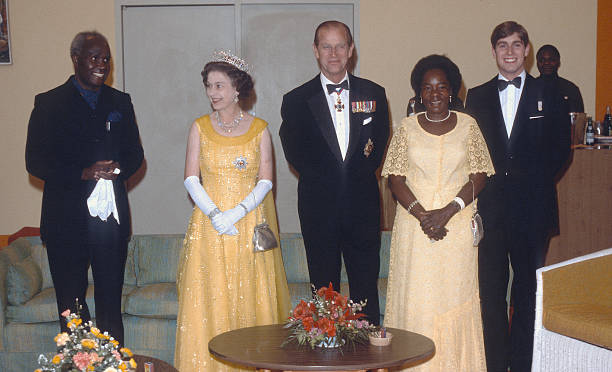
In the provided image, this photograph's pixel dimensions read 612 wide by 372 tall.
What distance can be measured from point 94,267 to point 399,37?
147 inches

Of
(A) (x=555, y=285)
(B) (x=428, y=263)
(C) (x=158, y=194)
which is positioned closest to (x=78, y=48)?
(B) (x=428, y=263)

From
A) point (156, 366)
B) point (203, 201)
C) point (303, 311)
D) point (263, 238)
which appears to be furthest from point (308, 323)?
point (203, 201)

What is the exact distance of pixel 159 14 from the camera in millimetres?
6582

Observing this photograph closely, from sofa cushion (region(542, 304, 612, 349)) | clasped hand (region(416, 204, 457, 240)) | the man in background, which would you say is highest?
the man in background

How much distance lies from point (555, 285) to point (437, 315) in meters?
0.58

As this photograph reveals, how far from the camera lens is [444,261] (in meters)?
3.75

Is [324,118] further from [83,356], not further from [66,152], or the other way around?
[83,356]

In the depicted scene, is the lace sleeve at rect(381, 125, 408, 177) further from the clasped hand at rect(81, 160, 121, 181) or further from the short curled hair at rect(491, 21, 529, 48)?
the clasped hand at rect(81, 160, 121, 181)

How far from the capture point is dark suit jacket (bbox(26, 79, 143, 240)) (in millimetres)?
3818

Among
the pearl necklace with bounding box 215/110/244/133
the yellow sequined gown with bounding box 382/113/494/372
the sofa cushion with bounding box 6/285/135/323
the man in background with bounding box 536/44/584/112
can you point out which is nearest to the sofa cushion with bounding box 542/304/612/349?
the yellow sequined gown with bounding box 382/113/494/372

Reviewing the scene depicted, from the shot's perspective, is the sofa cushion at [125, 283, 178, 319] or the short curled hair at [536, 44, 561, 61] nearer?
the sofa cushion at [125, 283, 178, 319]

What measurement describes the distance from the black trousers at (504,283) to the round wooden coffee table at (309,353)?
2.46 ft

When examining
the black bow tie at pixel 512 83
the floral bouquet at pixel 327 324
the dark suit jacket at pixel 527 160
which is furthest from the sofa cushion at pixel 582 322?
the black bow tie at pixel 512 83

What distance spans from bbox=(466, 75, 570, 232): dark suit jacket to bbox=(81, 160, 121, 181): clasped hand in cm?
194
